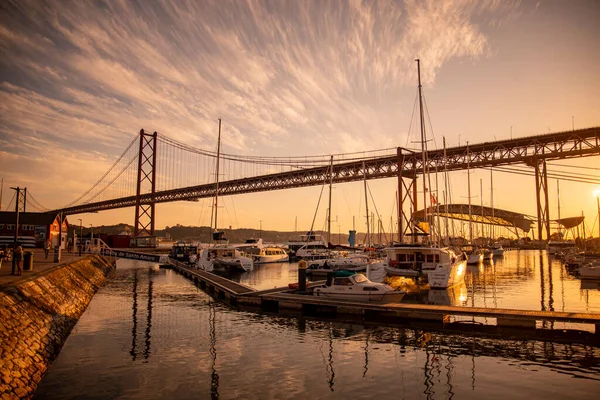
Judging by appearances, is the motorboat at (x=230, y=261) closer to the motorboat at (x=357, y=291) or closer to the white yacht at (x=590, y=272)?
the motorboat at (x=357, y=291)

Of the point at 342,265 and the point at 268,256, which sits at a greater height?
the point at 342,265

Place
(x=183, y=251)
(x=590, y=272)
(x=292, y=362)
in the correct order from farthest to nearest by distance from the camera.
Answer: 1. (x=183, y=251)
2. (x=590, y=272)
3. (x=292, y=362)

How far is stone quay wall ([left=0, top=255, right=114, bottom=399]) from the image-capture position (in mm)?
11023

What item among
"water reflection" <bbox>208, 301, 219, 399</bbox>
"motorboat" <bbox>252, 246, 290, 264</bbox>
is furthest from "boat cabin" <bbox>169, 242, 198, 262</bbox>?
"water reflection" <bbox>208, 301, 219, 399</bbox>

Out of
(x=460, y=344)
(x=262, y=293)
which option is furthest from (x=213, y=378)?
(x=262, y=293)

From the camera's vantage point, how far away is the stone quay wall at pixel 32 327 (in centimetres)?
1102

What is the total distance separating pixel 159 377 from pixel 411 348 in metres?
9.46

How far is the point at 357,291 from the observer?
75.3 ft

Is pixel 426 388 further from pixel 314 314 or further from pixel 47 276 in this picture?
pixel 47 276

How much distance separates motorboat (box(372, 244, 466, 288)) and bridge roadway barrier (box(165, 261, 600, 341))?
10.4 metres

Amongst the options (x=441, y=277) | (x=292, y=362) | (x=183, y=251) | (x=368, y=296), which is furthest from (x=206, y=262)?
(x=292, y=362)

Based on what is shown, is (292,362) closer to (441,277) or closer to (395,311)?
(395,311)

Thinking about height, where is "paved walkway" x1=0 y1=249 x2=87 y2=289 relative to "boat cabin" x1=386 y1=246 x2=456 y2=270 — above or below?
below

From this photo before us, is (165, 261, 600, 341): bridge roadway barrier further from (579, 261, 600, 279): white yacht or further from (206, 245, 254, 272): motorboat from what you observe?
(579, 261, 600, 279): white yacht
